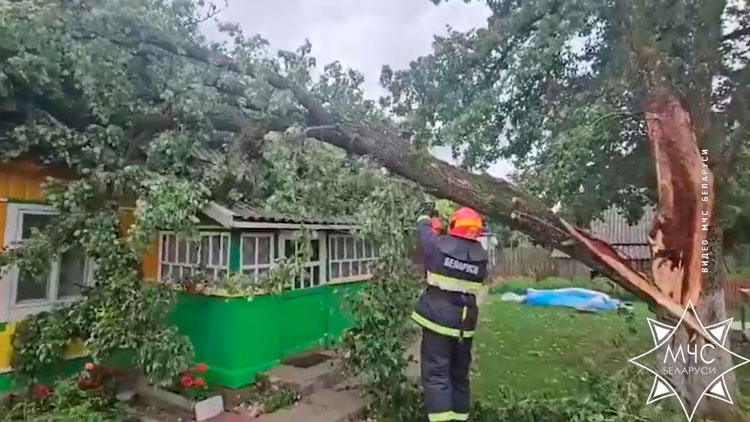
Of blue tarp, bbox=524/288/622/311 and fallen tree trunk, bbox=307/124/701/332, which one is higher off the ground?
fallen tree trunk, bbox=307/124/701/332

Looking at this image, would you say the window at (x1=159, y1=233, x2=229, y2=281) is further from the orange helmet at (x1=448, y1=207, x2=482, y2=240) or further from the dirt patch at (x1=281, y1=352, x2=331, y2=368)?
the orange helmet at (x1=448, y1=207, x2=482, y2=240)

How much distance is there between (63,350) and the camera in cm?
493

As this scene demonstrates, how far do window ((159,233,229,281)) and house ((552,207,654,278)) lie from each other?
362 centimetres

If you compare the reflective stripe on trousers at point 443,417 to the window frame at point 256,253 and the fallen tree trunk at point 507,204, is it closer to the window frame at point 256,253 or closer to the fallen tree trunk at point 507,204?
the fallen tree trunk at point 507,204

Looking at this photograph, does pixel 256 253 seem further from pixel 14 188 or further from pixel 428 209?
pixel 14 188

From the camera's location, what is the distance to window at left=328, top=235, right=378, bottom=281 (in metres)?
7.61

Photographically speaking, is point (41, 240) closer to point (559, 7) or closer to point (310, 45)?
point (310, 45)

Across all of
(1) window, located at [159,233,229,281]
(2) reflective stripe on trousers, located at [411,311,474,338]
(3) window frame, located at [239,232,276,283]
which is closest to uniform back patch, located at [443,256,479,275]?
(2) reflective stripe on trousers, located at [411,311,474,338]

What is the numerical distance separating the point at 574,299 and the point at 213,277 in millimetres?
9998

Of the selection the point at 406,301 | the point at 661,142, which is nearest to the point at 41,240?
the point at 406,301

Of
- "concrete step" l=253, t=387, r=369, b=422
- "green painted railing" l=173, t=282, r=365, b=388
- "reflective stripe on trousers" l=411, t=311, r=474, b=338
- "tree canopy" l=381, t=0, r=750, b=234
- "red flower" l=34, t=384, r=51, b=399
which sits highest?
"tree canopy" l=381, t=0, r=750, b=234

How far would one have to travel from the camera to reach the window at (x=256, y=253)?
579 cm

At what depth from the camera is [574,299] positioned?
505 inches

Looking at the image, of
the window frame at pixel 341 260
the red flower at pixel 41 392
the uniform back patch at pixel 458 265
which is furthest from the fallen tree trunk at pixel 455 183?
the red flower at pixel 41 392
